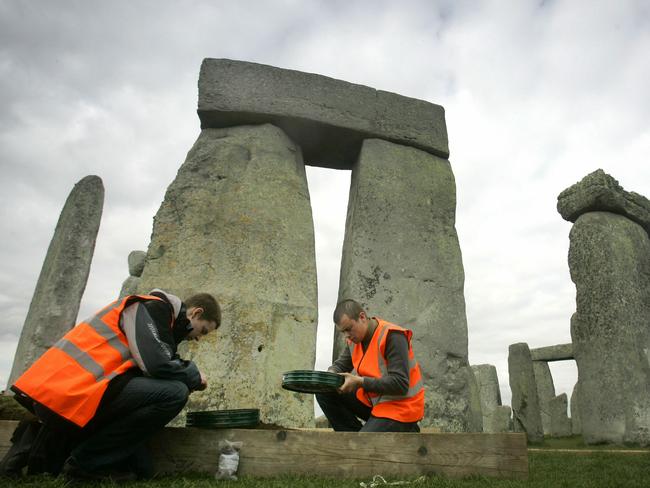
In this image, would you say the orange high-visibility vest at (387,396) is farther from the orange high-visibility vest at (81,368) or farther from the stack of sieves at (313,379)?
the orange high-visibility vest at (81,368)

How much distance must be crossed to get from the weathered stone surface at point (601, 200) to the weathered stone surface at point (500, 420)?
7.02m

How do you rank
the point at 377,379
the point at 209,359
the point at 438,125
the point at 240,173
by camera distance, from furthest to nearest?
the point at 438,125, the point at 240,173, the point at 209,359, the point at 377,379

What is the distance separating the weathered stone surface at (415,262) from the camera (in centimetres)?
489

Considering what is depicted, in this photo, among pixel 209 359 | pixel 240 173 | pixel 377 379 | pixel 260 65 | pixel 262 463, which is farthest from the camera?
pixel 260 65

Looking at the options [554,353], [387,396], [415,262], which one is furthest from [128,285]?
[554,353]

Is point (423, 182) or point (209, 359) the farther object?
point (423, 182)

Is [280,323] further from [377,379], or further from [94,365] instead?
[94,365]

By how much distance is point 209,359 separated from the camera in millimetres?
4363

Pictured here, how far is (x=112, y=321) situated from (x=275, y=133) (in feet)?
10.6

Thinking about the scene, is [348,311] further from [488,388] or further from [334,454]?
[488,388]

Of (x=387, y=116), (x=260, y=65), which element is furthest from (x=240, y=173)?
(x=387, y=116)

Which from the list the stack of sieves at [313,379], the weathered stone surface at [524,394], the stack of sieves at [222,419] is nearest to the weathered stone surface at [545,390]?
the weathered stone surface at [524,394]

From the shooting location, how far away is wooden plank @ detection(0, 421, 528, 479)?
9.21 ft

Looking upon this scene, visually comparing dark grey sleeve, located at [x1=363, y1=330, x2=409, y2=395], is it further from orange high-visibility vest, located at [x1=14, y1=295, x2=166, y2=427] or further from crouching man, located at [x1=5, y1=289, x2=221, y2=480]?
orange high-visibility vest, located at [x1=14, y1=295, x2=166, y2=427]
